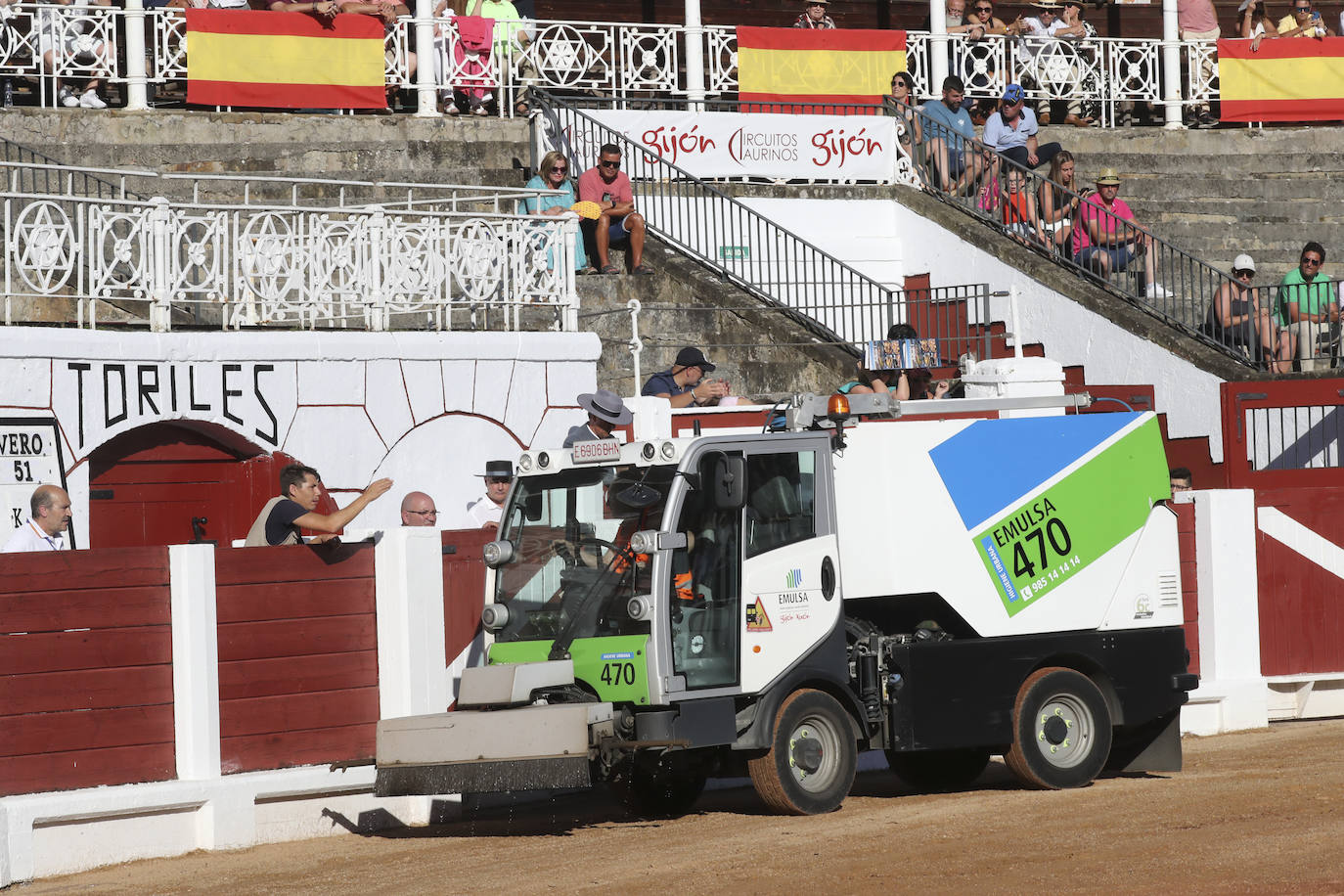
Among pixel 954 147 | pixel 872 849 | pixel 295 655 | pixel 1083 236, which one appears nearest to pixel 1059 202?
pixel 1083 236

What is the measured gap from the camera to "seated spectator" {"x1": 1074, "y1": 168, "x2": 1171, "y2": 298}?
2023cm

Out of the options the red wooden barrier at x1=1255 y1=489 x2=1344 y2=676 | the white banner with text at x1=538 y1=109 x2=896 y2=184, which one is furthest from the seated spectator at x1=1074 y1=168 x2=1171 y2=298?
the red wooden barrier at x1=1255 y1=489 x2=1344 y2=676

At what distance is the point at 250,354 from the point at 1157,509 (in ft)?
20.8

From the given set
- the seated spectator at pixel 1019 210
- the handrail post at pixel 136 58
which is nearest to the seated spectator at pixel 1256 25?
the seated spectator at pixel 1019 210

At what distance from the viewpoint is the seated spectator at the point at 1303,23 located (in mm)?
26406

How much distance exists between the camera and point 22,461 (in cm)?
1331

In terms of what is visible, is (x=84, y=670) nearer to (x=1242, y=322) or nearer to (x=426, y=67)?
(x=426, y=67)

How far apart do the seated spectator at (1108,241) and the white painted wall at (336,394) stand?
6.70 meters

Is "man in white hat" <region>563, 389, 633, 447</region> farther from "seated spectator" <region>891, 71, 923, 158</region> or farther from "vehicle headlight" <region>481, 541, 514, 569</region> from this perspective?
"seated spectator" <region>891, 71, 923, 158</region>

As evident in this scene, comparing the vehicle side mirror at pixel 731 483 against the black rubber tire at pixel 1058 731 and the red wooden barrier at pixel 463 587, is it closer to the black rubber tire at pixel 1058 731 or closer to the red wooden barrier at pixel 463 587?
the red wooden barrier at pixel 463 587

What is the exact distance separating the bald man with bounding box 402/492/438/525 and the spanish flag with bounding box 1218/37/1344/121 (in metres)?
16.3

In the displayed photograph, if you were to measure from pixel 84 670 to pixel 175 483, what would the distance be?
153 inches

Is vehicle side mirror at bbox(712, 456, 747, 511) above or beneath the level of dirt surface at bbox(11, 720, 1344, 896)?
above

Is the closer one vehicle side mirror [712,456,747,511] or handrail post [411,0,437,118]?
vehicle side mirror [712,456,747,511]
